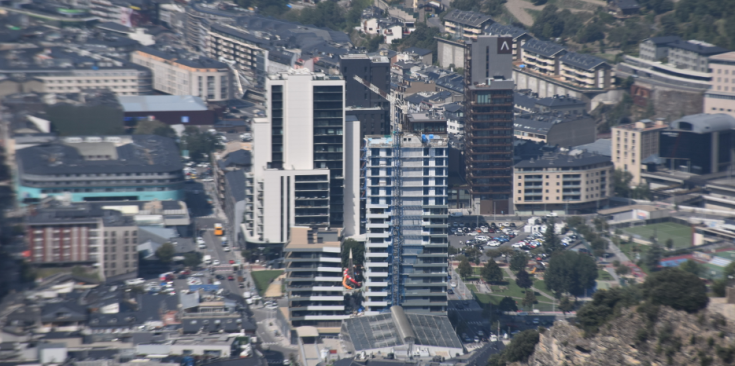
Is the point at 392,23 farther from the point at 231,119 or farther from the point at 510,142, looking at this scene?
the point at 510,142

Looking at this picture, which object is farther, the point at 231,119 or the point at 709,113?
the point at 231,119

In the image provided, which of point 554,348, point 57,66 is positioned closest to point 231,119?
point 57,66

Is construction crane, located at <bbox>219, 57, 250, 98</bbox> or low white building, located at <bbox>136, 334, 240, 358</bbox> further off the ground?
construction crane, located at <bbox>219, 57, 250, 98</bbox>

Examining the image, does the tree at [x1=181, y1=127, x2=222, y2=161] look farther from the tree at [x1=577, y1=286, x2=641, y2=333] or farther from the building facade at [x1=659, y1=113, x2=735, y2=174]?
the tree at [x1=577, y1=286, x2=641, y2=333]

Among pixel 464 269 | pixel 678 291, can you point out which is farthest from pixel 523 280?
pixel 678 291

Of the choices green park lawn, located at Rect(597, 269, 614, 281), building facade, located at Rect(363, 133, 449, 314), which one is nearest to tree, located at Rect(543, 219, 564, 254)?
green park lawn, located at Rect(597, 269, 614, 281)

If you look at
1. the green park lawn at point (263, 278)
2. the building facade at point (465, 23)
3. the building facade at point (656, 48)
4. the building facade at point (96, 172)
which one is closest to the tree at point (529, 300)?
the green park lawn at point (263, 278)

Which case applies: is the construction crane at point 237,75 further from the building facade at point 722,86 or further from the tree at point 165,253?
the tree at point 165,253
